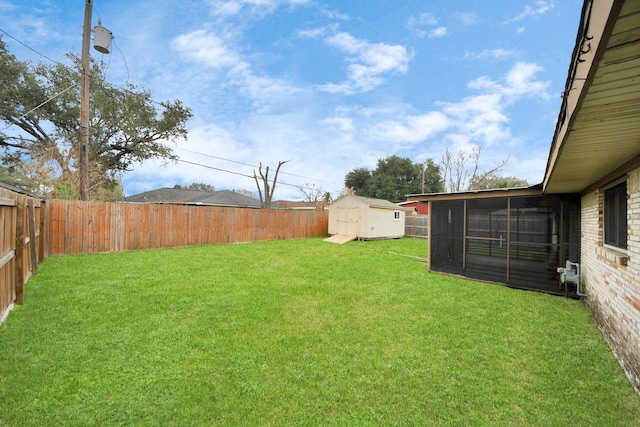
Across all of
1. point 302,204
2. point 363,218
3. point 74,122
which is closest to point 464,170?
point 363,218

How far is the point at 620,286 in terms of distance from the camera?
9.77 feet

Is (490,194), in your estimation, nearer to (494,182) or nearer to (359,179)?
(359,179)

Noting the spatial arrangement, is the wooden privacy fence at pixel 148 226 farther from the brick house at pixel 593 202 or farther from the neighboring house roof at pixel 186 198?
the neighboring house roof at pixel 186 198

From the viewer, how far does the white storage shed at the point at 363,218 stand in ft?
44.2

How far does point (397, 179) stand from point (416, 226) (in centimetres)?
1096

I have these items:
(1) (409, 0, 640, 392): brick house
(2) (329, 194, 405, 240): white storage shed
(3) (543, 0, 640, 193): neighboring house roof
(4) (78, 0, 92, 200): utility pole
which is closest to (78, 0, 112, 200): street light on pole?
(4) (78, 0, 92, 200): utility pole

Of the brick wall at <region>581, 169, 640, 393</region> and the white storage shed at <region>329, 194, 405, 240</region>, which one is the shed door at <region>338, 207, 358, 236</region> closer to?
the white storage shed at <region>329, 194, 405, 240</region>

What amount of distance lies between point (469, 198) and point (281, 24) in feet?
29.2

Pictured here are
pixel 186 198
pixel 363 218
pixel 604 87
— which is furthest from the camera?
pixel 186 198

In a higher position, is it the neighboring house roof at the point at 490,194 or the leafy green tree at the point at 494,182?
the leafy green tree at the point at 494,182

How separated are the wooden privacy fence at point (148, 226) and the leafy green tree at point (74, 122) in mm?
3284

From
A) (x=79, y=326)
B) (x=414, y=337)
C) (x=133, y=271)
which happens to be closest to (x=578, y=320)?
(x=414, y=337)

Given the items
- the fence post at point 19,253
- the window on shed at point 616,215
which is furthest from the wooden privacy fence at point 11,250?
the window on shed at point 616,215

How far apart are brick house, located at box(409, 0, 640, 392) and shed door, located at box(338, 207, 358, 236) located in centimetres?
594
